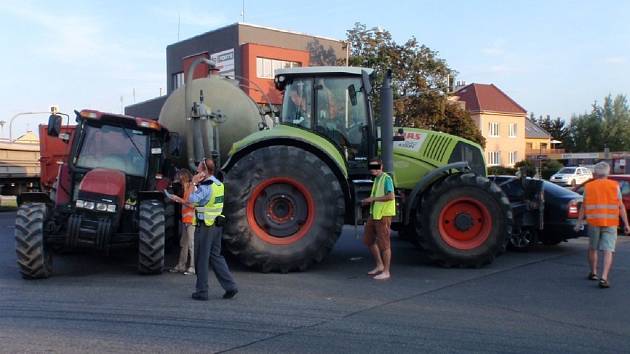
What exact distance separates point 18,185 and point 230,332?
18.8m

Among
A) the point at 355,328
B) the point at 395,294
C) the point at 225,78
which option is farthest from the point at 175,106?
the point at 355,328

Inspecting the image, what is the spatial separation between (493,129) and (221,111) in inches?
2165

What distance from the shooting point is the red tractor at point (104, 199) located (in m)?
7.58

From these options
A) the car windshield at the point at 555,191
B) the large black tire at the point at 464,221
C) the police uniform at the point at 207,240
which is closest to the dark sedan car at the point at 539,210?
the car windshield at the point at 555,191

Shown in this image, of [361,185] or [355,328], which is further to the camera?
[361,185]

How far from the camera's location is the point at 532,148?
2901 inches

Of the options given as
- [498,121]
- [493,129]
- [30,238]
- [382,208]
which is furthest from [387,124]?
[498,121]

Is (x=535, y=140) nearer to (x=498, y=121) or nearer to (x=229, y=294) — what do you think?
(x=498, y=121)

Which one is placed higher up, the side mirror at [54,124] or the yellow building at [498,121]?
the yellow building at [498,121]

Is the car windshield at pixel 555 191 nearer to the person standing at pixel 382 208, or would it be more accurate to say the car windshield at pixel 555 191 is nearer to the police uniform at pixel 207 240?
the person standing at pixel 382 208

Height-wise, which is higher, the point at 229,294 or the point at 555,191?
the point at 555,191

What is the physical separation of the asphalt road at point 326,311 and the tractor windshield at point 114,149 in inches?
61.2

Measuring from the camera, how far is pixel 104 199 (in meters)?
7.86

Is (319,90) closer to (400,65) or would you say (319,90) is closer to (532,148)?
(400,65)
